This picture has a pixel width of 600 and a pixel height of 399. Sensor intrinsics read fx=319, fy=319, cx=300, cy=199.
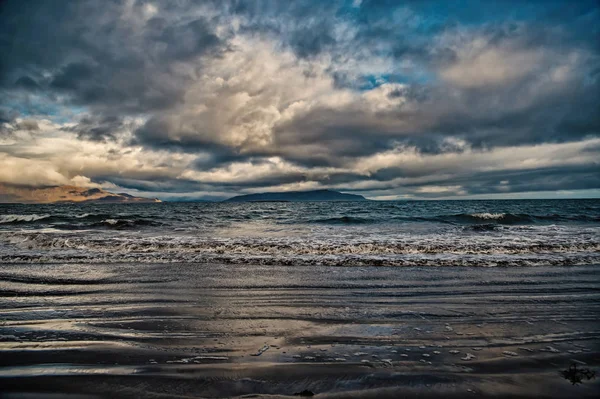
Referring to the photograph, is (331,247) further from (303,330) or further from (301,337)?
(301,337)

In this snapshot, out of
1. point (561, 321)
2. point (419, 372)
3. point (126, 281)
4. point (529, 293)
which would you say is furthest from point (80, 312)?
point (529, 293)

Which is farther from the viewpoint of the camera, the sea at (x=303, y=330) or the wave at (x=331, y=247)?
the wave at (x=331, y=247)

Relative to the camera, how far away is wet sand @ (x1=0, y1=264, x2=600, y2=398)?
3258 mm

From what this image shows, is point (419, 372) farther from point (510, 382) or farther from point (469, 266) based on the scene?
point (469, 266)

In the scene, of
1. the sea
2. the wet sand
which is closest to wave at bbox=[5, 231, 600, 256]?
the sea

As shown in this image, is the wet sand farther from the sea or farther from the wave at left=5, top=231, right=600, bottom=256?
the wave at left=5, top=231, right=600, bottom=256

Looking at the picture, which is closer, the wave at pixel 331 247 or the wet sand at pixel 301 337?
the wet sand at pixel 301 337

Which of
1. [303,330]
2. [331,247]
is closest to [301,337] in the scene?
[303,330]

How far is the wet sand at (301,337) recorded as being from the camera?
3258 millimetres

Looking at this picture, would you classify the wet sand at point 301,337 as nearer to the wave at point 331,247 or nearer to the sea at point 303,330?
the sea at point 303,330

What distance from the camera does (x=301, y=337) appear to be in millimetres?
4504

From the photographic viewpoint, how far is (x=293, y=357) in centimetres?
385

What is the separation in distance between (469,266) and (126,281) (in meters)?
9.89

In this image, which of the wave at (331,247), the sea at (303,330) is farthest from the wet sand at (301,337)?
the wave at (331,247)
